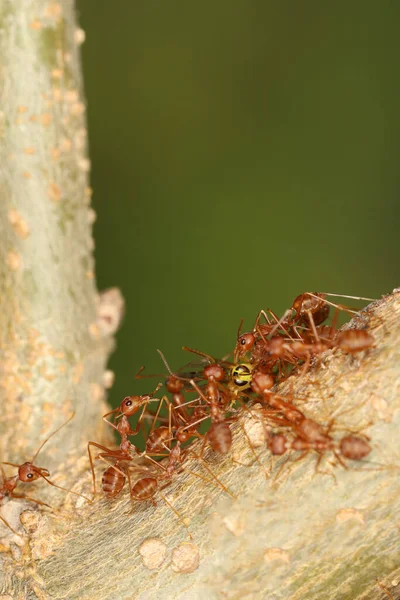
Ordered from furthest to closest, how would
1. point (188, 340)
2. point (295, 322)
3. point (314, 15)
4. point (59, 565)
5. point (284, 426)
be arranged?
point (314, 15)
point (188, 340)
point (295, 322)
point (59, 565)
point (284, 426)

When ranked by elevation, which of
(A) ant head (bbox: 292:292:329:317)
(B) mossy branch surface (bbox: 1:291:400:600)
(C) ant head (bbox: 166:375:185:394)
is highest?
(C) ant head (bbox: 166:375:185:394)

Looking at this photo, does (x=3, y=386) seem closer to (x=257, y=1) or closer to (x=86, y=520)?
(x=86, y=520)

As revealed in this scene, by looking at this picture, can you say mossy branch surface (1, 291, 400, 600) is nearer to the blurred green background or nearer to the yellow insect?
the yellow insect

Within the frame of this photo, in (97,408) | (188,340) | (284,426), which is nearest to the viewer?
(284,426)

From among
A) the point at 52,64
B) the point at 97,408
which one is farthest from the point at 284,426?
the point at 52,64

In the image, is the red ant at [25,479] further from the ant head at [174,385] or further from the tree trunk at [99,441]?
the ant head at [174,385]

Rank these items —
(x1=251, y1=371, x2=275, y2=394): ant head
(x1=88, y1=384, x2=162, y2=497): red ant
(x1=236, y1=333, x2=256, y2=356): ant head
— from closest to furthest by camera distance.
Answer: (x1=251, y1=371, x2=275, y2=394): ant head
(x1=88, y1=384, x2=162, y2=497): red ant
(x1=236, y1=333, x2=256, y2=356): ant head

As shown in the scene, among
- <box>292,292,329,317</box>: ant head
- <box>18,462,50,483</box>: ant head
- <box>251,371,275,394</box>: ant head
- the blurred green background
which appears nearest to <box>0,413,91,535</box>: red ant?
<box>18,462,50,483</box>: ant head
